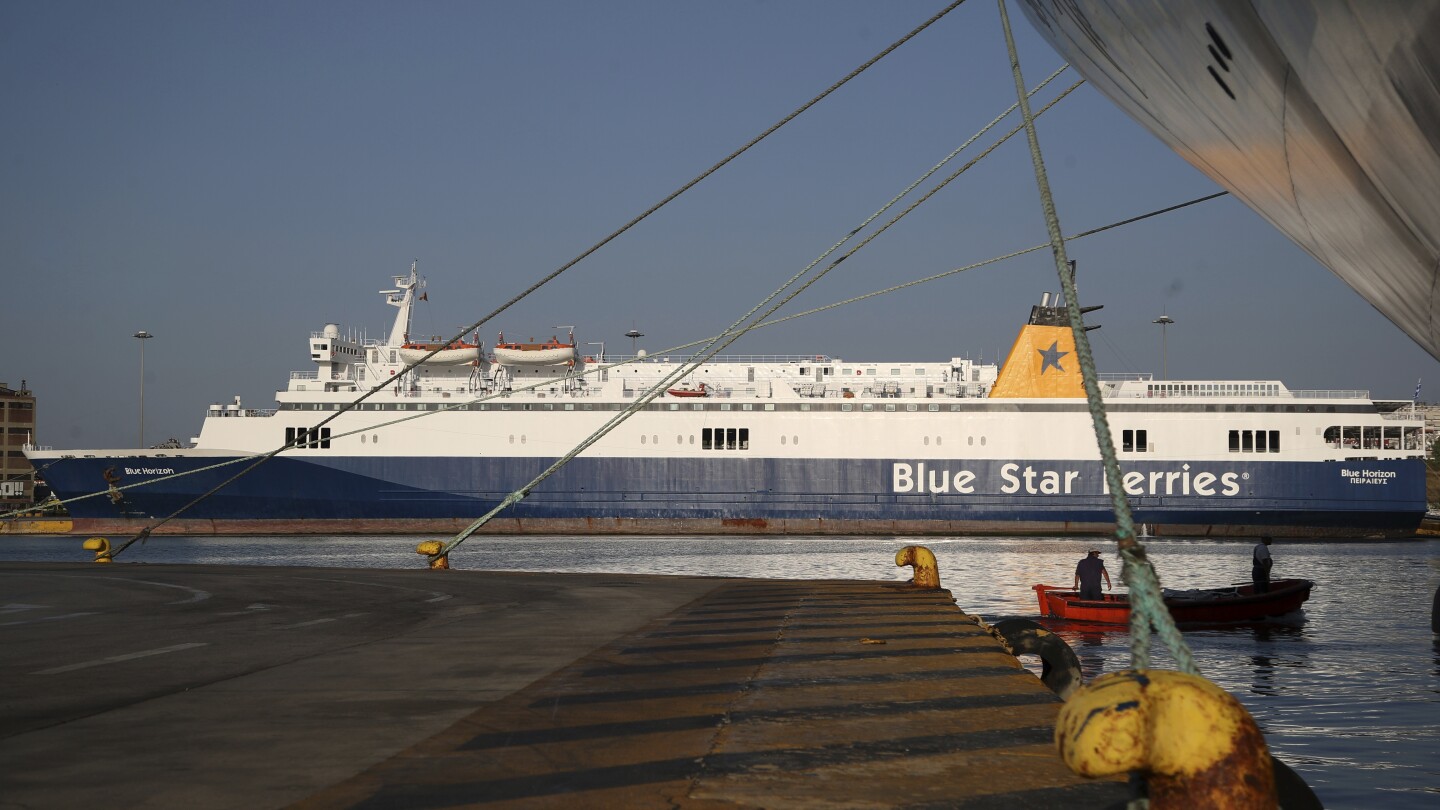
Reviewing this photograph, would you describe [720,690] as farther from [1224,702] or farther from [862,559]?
[862,559]

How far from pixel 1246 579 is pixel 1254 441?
954 inches

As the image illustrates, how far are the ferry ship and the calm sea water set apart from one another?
2.14 m

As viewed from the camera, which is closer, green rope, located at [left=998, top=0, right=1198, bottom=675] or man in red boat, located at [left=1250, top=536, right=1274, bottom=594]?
green rope, located at [left=998, top=0, right=1198, bottom=675]

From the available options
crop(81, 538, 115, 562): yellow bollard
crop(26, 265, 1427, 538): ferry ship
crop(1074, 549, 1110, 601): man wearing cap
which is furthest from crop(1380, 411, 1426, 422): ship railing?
crop(81, 538, 115, 562): yellow bollard

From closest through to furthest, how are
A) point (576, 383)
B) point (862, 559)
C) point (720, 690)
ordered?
point (720, 690) < point (862, 559) < point (576, 383)

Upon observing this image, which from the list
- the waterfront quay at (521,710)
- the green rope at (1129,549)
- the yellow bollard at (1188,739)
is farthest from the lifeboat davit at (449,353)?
the yellow bollard at (1188,739)

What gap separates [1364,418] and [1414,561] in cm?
1641

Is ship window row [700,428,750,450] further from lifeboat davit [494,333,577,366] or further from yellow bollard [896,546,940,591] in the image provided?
yellow bollard [896,546,940,591]

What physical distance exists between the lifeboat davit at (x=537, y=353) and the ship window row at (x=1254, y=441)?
1173 inches

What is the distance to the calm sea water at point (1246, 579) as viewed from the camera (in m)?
9.57

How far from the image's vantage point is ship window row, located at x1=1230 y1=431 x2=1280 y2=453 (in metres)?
47.5

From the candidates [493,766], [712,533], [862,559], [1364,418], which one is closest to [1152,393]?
[1364,418]

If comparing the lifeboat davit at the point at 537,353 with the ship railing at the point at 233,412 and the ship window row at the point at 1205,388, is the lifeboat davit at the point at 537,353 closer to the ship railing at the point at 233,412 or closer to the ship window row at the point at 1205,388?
the ship railing at the point at 233,412

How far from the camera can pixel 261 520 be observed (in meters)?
47.2
